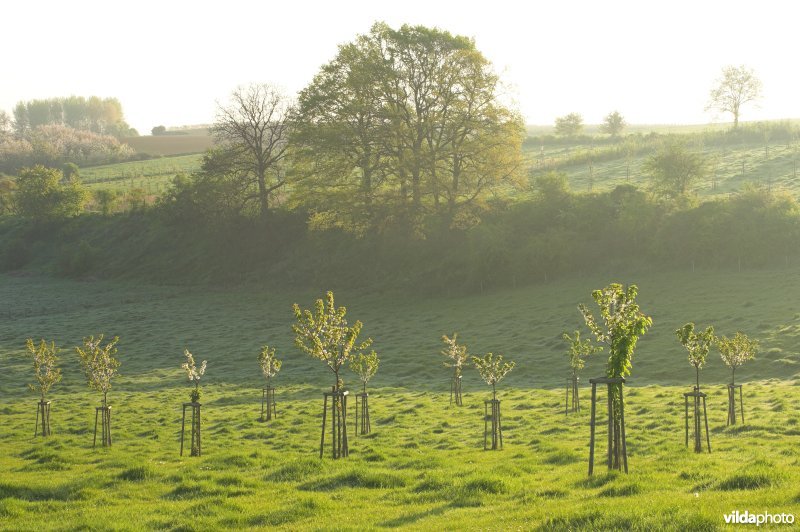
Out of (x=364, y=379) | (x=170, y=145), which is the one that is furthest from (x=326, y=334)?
(x=170, y=145)

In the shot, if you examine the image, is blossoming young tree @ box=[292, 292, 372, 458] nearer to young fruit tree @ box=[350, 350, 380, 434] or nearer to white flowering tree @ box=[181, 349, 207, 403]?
young fruit tree @ box=[350, 350, 380, 434]

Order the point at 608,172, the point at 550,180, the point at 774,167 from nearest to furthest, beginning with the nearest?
the point at 550,180
the point at 774,167
the point at 608,172

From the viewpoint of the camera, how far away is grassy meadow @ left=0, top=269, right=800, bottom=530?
51.5ft

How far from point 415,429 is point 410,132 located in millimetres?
46670

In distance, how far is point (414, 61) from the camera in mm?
71938

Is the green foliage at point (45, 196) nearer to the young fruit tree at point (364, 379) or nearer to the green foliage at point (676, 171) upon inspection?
the green foliage at point (676, 171)

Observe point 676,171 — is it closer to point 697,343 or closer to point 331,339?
point 697,343

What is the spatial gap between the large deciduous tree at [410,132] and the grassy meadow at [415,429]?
10.2 metres

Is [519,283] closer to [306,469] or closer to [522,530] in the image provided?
[306,469]

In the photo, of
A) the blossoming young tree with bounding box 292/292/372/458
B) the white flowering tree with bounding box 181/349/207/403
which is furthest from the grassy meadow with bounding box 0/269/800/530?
the white flowering tree with bounding box 181/349/207/403

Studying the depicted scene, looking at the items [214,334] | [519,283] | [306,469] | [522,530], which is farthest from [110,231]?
[522,530]

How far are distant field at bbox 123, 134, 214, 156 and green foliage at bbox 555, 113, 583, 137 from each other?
75.7 metres

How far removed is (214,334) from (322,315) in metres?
38.4

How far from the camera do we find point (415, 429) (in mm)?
29422
